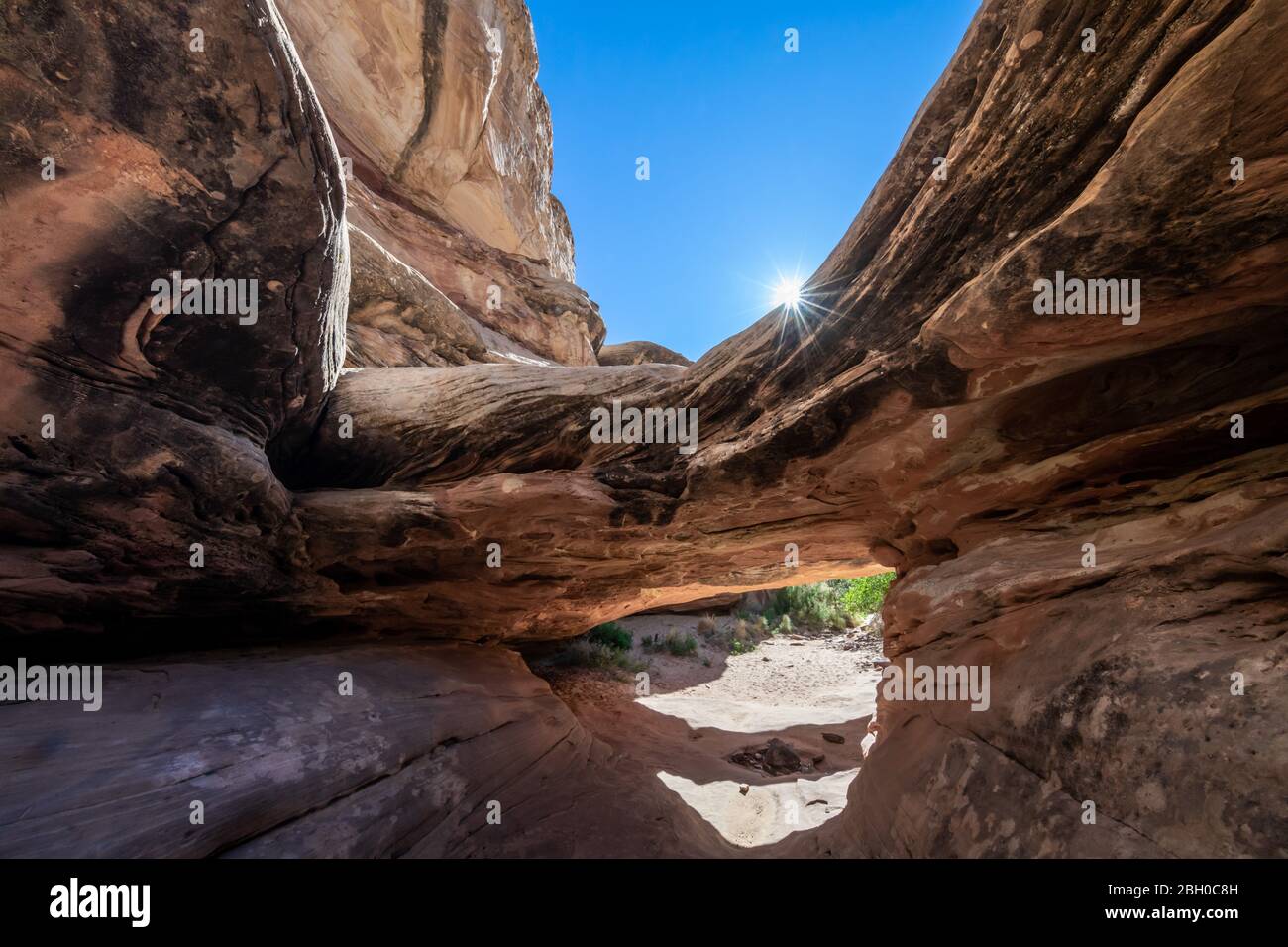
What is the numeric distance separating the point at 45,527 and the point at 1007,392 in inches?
307

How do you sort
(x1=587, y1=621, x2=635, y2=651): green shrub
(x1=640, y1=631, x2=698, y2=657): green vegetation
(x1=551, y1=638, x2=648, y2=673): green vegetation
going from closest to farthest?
1. (x1=551, y1=638, x2=648, y2=673): green vegetation
2. (x1=587, y1=621, x2=635, y2=651): green shrub
3. (x1=640, y1=631, x2=698, y2=657): green vegetation

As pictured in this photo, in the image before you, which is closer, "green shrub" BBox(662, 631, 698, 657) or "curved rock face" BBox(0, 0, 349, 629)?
"curved rock face" BBox(0, 0, 349, 629)

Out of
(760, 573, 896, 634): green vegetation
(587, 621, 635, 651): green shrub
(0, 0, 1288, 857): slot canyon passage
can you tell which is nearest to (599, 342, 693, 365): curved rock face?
(587, 621, 635, 651): green shrub

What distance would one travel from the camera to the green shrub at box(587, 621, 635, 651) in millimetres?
15297

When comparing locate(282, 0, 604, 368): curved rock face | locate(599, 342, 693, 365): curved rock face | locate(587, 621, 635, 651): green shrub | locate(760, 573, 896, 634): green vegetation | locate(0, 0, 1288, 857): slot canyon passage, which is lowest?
locate(760, 573, 896, 634): green vegetation

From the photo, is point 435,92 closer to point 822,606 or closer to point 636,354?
point 636,354

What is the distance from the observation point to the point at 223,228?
156 inches

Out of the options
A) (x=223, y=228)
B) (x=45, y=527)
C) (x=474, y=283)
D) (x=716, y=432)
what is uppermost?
(x=474, y=283)

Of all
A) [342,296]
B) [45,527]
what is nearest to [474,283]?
[342,296]

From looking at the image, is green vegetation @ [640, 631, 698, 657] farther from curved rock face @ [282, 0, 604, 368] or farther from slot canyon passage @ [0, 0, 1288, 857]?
slot canyon passage @ [0, 0, 1288, 857]

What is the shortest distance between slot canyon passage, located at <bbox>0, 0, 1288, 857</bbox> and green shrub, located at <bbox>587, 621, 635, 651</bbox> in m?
8.19

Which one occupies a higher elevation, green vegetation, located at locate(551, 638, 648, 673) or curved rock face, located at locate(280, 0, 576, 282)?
curved rock face, located at locate(280, 0, 576, 282)

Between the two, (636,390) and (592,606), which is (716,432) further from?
(592,606)

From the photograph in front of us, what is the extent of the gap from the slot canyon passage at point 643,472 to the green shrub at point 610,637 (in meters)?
8.19
